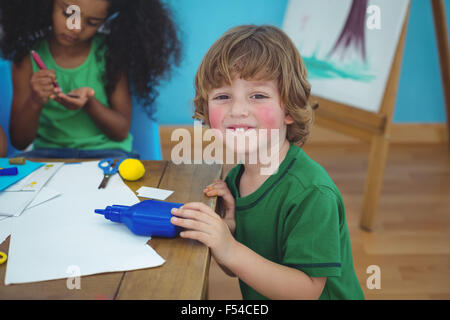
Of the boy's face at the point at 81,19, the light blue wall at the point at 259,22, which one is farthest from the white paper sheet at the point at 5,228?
the light blue wall at the point at 259,22

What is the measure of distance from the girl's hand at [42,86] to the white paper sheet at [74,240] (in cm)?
51

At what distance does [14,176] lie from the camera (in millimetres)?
778

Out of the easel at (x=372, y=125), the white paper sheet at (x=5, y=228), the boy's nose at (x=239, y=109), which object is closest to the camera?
the white paper sheet at (x=5, y=228)

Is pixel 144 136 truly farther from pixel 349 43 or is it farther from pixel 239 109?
pixel 349 43

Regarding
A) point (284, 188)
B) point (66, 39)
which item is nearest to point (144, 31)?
point (66, 39)

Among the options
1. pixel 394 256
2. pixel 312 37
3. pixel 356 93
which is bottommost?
pixel 394 256

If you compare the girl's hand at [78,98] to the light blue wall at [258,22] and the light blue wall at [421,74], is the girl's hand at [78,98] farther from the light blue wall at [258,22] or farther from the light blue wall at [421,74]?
the light blue wall at [421,74]

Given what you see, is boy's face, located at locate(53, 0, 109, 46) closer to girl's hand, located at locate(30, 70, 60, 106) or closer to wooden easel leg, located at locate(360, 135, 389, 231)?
girl's hand, located at locate(30, 70, 60, 106)

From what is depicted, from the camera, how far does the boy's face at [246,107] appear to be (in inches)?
28.1

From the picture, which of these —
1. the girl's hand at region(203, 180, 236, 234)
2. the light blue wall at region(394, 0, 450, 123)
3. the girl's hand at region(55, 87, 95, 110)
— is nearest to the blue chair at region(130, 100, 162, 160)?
the girl's hand at region(55, 87, 95, 110)

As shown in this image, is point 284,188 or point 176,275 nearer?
point 176,275
